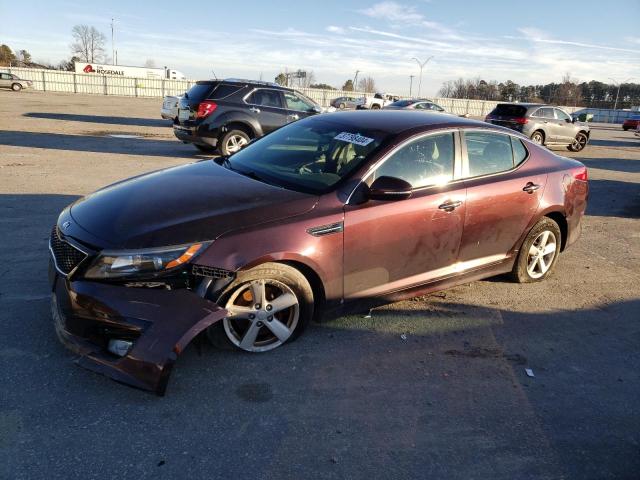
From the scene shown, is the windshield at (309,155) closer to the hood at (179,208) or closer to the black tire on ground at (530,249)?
the hood at (179,208)

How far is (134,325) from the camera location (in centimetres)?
287

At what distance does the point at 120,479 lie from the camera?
237 cm

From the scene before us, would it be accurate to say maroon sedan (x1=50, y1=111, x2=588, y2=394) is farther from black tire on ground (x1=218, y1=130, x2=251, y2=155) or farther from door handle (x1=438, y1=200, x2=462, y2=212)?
black tire on ground (x1=218, y1=130, x2=251, y2=155)

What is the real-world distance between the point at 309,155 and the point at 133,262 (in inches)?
72.1

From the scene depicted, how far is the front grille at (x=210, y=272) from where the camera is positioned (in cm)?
311

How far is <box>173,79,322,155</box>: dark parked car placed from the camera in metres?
11.6

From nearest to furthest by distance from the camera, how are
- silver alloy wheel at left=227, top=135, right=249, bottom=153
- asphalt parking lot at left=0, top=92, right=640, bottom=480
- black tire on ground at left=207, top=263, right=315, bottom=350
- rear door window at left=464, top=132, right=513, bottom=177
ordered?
asphalt parking lot at left=0, top=92, right=640, bottom=480 < black tire on ground at left=207, top=263, right=315, bottom=350 < rear door window at left=464, top=132, right=513, bottom=177 < silver alloy wheel at left=227, top=135, right=249, bottom=153

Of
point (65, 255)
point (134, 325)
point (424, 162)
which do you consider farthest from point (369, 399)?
point (65, 255)

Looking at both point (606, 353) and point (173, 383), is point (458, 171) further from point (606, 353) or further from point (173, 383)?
point (173, 383)

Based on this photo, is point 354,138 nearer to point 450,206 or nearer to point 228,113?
point 450,206

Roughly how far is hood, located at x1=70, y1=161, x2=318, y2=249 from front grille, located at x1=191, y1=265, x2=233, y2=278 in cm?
18

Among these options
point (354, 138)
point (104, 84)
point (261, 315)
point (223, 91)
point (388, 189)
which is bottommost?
point (261, 315)

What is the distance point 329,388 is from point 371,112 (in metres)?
2.84

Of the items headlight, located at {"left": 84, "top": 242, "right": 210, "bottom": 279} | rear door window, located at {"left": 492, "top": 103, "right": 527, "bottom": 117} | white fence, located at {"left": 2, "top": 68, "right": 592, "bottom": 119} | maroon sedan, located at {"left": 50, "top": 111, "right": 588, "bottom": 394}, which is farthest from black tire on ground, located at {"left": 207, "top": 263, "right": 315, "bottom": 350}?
white fence, located at {"left": 2, "top": 68, "right": 592, "bottom": 119}
